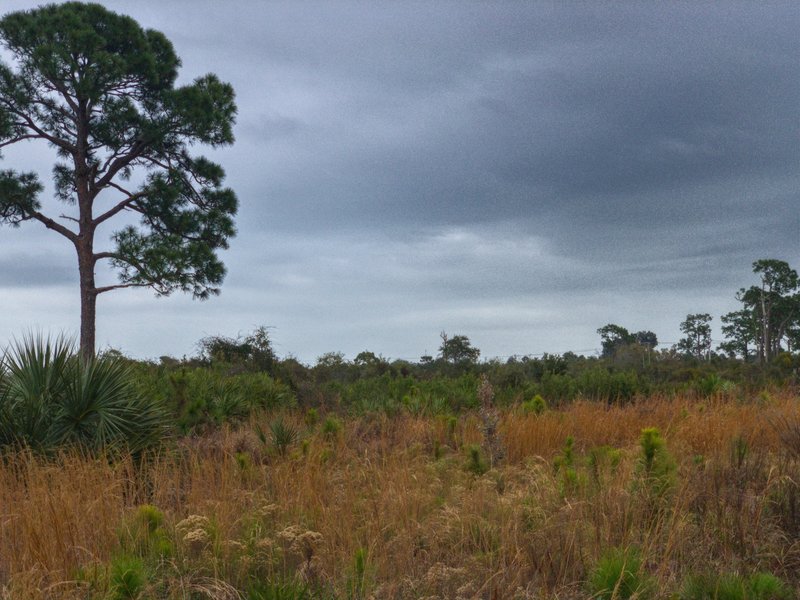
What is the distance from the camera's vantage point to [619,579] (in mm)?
5195

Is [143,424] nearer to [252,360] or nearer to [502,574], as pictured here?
[502,574]

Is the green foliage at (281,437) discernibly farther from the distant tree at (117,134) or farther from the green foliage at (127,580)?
the distant tree at (117,134)

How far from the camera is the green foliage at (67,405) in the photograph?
9.54m

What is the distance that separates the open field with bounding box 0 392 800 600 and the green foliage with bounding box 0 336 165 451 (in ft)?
1.62

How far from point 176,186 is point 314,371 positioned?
377 inches

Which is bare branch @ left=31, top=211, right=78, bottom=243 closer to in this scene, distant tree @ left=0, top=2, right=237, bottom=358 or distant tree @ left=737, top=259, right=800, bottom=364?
distant tree @ left=0, top=2, right=237, bottom=358

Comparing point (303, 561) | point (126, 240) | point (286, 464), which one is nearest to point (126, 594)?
point (303, 561)

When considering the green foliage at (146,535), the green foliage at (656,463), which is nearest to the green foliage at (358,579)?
the green foliage at (146,535)

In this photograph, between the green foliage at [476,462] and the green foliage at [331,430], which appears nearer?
the green foliage at [476,462]

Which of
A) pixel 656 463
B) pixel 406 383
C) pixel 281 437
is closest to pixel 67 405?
pixel 281 437

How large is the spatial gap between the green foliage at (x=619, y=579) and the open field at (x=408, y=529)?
0.05ft

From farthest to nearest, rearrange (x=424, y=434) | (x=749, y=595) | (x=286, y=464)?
(x=424, y=434), (x=286, y=464), (x=749, y=595)

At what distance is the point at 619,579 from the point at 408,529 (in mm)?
1946

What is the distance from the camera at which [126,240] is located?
2895 cm
